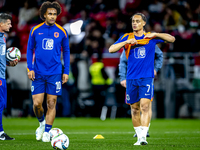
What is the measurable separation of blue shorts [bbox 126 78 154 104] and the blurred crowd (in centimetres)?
787

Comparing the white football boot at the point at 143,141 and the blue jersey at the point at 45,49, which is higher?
the blue jersey at the point at 45,49

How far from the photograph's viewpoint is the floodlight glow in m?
17.5

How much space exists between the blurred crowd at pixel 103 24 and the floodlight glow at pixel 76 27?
178mm

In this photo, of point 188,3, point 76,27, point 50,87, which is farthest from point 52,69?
point 188,3

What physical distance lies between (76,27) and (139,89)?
11.4 m

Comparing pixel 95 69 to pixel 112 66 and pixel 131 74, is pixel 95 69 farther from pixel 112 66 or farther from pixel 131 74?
pixel 131 74

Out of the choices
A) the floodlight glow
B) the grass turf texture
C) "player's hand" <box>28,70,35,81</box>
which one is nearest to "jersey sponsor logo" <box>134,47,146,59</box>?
the grass turf texture

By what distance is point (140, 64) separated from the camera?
269 inches

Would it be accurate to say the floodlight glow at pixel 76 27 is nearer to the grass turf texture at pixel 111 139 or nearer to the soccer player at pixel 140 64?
the grass turf texture at pixel 111 139

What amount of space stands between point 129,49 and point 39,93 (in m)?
1.82

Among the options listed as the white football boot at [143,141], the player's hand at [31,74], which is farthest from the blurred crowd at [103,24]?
the white football boot at [143,141]

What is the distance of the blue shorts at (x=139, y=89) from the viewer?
6754 mm

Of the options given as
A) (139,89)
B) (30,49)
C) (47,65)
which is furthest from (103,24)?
(139,89)

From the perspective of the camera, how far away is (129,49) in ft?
22.8
